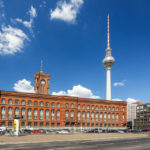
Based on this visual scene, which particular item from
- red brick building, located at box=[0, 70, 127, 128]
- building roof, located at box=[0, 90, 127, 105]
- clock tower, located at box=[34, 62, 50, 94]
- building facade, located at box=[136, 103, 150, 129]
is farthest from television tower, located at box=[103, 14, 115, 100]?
building facade, located at box=[136, 103, 150, 129]

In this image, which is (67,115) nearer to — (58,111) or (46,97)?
(58,111)

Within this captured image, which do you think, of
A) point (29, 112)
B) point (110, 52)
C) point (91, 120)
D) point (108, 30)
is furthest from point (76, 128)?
point (108, 30)

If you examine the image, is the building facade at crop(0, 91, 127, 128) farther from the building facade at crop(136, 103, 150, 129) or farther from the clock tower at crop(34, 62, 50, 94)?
the building facade at crop(136, 103, 150, 129)

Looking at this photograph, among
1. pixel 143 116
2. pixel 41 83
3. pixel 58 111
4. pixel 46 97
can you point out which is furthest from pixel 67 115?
pixel 143 116

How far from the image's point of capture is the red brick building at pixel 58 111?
65.4 m

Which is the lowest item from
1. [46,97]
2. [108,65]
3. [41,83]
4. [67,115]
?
[67,115]

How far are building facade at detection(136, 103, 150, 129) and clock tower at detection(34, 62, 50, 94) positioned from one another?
64637 mm

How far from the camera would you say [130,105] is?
15412 cm

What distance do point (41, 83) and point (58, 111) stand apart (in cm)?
2743

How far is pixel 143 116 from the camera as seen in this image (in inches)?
4840

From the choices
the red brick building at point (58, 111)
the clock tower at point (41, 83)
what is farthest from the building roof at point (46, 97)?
the clock tower at point (41, 83)

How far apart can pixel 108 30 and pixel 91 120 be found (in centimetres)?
6415

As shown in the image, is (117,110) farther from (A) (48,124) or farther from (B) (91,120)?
(A) (48,124)

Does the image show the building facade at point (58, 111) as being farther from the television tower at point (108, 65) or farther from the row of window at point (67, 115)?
the television tower at point (108, 65)
